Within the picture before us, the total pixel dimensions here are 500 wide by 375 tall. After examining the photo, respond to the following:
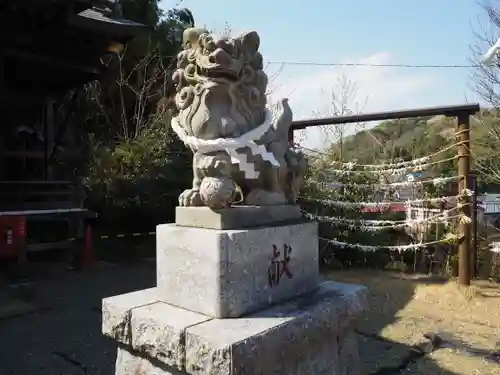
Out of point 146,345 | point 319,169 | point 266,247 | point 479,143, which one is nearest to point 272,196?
point 266,247

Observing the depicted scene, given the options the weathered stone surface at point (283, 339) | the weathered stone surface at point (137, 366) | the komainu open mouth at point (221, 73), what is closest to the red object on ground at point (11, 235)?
the weathered stone surface at point (137, 366)

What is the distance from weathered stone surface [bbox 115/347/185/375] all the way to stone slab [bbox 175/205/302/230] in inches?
29.8

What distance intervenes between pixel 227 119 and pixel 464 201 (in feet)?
14.8

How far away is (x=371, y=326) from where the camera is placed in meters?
4.68

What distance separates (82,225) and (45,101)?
2441 mm

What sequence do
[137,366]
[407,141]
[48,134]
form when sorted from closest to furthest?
[137,366], [48,134], [407,141]

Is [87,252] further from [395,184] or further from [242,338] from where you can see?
[242,338]

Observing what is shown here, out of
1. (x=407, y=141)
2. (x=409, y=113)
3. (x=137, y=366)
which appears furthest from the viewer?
(x=407, y=141)

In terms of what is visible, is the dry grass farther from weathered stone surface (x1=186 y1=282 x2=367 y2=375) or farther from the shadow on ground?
weathered stone surface (x1=186 y1=282 x2=367 y2=375)

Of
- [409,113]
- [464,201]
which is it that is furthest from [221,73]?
[464,201]

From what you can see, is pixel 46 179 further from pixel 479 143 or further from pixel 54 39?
pixel 479 143

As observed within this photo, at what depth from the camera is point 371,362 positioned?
3.70m

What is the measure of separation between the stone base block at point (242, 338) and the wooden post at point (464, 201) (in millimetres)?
3575

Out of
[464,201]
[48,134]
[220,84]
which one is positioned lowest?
[464,201]
